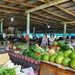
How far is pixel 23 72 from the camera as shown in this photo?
9.60 feet

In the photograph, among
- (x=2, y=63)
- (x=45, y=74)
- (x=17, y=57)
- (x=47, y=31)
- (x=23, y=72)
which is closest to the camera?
(x=45, y=74)

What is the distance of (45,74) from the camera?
234 cm

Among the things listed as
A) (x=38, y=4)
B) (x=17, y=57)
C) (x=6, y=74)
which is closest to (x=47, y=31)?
(x=38, y=4)

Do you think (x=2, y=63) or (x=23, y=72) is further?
(x=2, y=63)

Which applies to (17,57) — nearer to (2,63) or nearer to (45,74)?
(2,63)

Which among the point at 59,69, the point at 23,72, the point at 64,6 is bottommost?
the point at 23,72

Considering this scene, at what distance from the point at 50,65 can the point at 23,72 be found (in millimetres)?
892

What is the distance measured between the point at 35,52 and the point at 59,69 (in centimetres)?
147

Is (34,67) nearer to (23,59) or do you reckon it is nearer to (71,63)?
(23,59)

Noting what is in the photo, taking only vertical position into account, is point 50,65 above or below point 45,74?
above

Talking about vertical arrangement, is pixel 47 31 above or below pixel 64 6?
below

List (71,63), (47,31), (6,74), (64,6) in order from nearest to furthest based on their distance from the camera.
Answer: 1. (71,63)
2. (6,74)
3. (64,6)
4. (47,31)

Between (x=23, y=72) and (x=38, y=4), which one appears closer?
(x=23, y=72)

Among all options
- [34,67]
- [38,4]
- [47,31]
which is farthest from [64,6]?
[47,31]
